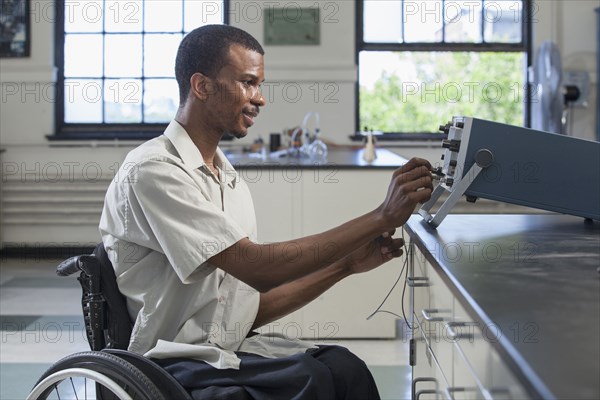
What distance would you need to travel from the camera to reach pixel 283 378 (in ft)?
5.40

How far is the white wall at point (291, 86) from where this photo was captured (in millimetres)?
6777

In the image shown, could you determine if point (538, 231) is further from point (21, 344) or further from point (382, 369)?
point (21, 344)

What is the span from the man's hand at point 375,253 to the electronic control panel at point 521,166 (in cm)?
17

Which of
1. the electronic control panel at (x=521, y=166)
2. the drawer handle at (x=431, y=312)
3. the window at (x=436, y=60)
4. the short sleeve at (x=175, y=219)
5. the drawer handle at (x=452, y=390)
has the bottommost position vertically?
the drawer handle at (x=452, y=390)

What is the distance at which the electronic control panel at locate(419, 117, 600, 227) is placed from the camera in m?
1.90

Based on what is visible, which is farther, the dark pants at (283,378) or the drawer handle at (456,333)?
the dark pants at (283,378)

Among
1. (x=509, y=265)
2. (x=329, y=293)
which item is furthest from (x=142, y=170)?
(x=329, y=293)

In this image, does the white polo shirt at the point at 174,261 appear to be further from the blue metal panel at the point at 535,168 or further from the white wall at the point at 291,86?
the white wall at the point at 291,86

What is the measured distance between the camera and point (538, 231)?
2.11m

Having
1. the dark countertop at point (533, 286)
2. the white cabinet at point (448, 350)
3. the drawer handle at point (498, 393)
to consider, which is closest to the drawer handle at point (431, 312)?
A: the white cabinet at point (448, 350)

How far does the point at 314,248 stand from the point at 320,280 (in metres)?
0.35

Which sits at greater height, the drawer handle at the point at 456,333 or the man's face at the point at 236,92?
the man's face at the point at 236,92

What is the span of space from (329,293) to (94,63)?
11.7 ft

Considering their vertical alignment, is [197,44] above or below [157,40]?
below
